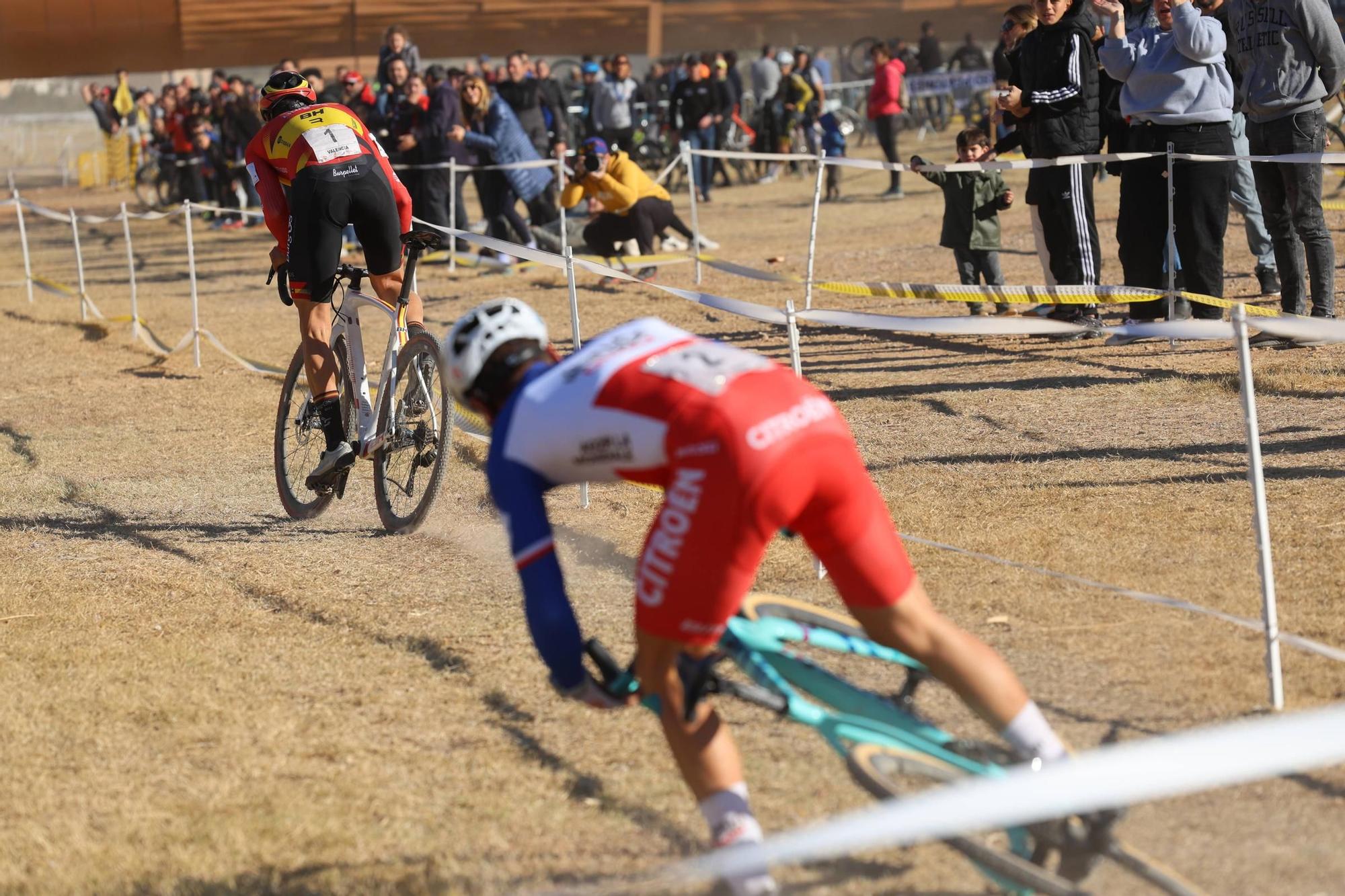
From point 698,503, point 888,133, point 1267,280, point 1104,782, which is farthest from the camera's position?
point 888,133

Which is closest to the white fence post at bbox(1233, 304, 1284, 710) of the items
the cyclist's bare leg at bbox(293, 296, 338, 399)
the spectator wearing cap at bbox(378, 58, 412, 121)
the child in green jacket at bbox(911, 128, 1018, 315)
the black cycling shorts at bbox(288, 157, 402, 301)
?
the black cycling shorts at bbox(288, 157, 402, 301)

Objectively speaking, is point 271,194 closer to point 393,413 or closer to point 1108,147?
point 393,413

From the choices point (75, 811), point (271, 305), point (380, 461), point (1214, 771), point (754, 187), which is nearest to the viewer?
point (1214, 771)

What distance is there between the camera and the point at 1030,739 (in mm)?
3543

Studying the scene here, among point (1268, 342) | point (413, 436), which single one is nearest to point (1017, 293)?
point (1268, 342)

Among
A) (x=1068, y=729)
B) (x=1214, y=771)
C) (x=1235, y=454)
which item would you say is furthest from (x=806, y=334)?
(x=1214, y=771)

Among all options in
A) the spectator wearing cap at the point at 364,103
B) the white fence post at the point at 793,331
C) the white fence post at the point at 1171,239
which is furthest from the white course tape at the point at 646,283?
the spectator wearing cap at the point at 364,103

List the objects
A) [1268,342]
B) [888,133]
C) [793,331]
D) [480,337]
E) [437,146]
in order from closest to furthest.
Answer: [480,337]
[793,331]
[1268,342]
[437,146]
[888,133]

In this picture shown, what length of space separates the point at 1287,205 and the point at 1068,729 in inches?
229

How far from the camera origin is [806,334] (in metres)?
12.1

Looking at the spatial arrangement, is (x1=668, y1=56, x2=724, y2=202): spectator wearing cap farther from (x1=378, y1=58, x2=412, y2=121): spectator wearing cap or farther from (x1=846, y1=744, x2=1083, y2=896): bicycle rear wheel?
(x1=846, y1=744, x2=1083, y2=896): bicycle rear wheel

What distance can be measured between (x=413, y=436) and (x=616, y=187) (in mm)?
8484

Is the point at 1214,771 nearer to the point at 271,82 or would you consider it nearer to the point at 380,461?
the point at 380,461

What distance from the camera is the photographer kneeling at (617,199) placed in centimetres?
1502
